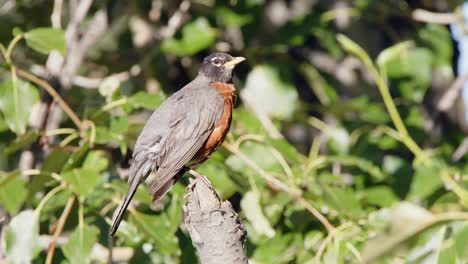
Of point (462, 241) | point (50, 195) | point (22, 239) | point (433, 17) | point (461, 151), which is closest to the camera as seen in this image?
point (462, 241)

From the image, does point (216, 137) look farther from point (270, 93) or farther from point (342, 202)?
point (270, 93)

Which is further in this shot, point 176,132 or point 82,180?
point 176,132

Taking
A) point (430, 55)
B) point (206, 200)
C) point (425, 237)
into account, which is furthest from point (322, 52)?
point (206, 200)

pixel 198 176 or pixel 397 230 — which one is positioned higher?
pixel 397 230

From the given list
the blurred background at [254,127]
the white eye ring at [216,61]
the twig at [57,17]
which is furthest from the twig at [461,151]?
the twig at [57,17]

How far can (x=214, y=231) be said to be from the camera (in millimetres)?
3088

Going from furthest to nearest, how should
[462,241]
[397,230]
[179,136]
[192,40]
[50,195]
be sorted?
[192,40] < [179,136] < [50,195] < [462,241] < [397,230]

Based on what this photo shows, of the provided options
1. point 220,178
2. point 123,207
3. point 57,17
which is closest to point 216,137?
point 220,178

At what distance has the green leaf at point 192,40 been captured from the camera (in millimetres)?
5668

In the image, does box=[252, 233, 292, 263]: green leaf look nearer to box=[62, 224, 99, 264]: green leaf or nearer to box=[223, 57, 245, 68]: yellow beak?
box=[62, 224, 99, 264]: green leaf

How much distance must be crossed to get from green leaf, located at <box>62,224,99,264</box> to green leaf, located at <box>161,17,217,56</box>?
165 cm

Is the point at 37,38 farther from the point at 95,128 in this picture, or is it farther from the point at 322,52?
the point at 322,52

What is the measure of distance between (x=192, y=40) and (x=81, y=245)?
1.82 metres

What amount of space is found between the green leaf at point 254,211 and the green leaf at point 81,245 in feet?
→ 2.44
